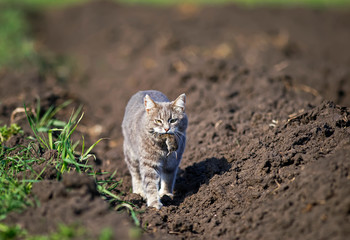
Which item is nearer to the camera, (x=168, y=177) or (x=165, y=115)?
(x=165, y=115)

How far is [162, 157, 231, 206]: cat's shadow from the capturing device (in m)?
5.96

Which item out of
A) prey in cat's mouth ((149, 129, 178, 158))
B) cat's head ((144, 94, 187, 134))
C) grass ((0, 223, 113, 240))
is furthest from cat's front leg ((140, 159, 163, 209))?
grass ((0, 223, 113, 240))

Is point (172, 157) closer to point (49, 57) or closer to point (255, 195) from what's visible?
point (255, 195)

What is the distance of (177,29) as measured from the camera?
15.2m

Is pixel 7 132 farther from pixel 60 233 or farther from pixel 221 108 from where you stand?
pixel 221 108

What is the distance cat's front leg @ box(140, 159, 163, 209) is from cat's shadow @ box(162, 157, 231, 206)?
0.87 feet

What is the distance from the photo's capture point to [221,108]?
309 inches

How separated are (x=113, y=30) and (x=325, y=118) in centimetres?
1097

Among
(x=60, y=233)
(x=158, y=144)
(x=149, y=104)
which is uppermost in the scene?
(x=149, y=104)

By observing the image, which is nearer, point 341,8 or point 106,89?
point 106,89

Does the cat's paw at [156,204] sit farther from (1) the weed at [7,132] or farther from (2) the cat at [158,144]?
(1) the weed at [7,132]

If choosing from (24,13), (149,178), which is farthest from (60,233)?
(24,13)

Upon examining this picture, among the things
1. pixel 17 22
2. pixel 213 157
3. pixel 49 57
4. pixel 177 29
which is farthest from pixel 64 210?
pixel 17 22

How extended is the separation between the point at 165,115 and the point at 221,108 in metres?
2.35
